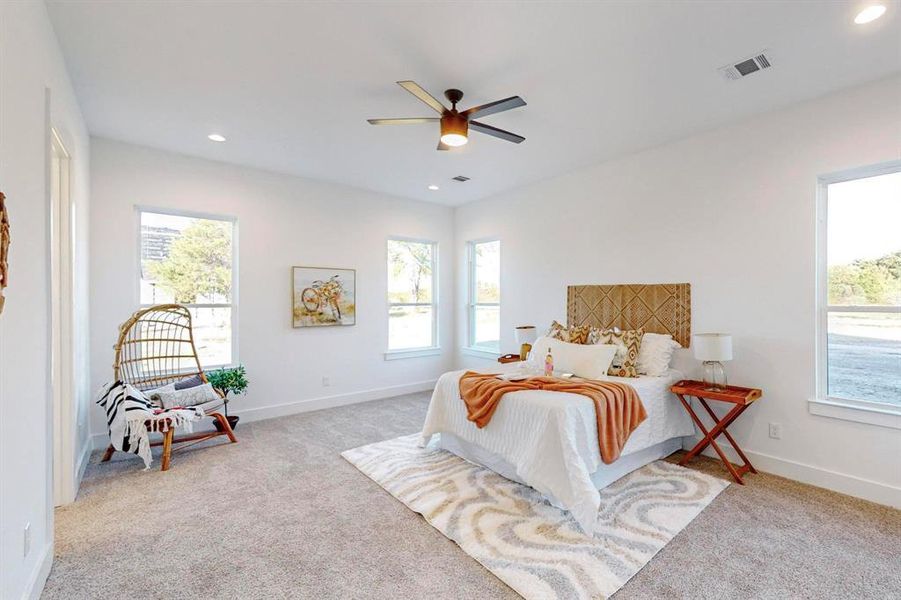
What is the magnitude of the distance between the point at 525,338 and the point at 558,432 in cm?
239

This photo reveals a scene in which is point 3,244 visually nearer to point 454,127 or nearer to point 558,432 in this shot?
point 454,127

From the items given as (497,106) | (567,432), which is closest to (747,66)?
(497,106)

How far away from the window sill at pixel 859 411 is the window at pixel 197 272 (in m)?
5.36

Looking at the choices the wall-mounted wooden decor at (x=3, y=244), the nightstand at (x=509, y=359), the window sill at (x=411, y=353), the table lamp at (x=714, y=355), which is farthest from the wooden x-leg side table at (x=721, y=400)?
the wall-mounted wooden decor at (x=3, y=244)

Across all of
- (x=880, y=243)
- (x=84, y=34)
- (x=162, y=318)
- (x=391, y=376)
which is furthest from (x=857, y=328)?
(x=162, y=318)

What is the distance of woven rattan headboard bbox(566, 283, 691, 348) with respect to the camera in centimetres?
382

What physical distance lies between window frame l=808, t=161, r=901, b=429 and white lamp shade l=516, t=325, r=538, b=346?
2558mm

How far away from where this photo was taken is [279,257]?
485 centimetres

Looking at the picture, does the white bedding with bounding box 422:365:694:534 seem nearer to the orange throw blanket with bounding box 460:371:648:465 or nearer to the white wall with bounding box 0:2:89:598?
the orange throw blanket with bounding box 460:371:648:465

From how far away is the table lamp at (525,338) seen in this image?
4.90 metres

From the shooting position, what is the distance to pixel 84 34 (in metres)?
2.35

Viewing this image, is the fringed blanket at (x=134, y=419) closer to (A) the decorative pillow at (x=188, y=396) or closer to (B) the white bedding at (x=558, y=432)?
(A) the decorative pillow at (x=188, y=396)

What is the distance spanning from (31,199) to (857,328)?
4.98m

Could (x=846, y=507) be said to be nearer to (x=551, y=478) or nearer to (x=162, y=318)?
(x=551, y=478)
